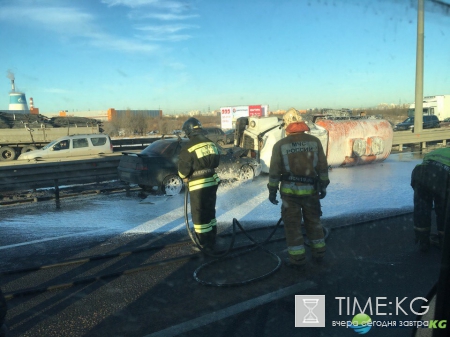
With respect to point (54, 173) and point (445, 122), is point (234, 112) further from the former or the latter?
point (54, 173)

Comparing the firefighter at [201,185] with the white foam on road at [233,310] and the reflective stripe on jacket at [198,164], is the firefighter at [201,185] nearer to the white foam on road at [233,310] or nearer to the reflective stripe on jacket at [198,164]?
the reflective stripe on jacket at [198,164]

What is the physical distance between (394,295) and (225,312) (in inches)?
66.6

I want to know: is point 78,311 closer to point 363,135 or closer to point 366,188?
point 366,188

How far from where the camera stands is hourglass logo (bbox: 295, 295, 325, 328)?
346cm

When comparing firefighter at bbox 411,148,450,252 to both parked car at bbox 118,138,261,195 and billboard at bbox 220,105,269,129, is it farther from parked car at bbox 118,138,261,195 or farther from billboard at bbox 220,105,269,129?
billboard at bbox 220,105,269,129

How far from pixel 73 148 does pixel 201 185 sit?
13.1m

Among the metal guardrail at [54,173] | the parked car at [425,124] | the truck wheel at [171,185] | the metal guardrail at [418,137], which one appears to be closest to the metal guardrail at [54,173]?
the metal guardrail at [54,173]

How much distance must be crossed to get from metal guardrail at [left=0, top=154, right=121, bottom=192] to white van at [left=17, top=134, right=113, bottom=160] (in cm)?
551

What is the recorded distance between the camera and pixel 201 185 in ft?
17.5

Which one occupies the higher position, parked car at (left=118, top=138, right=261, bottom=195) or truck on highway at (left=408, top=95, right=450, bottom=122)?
truck on highway at (left=408, top=95, right=450, bottom=122)

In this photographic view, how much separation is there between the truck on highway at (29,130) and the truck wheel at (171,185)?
1502 cm

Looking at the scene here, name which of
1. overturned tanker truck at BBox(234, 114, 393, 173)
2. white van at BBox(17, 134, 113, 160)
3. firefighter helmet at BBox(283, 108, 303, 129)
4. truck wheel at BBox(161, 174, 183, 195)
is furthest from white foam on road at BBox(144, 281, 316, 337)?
white van at BBox(17, 134, 113, 160)

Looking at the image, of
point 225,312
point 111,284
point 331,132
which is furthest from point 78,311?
point 331,132

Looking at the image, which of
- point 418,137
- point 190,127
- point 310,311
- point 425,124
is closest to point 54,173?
point 190,127
